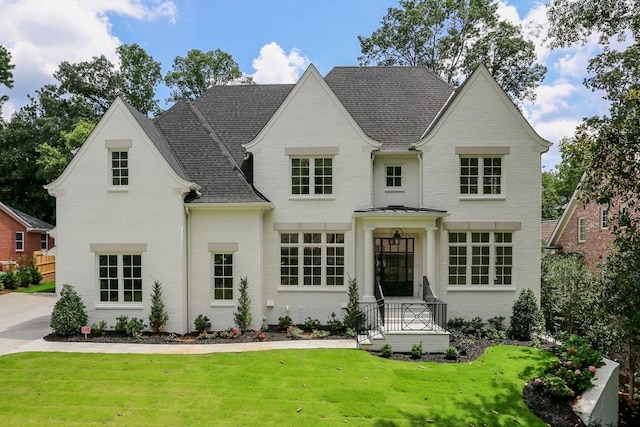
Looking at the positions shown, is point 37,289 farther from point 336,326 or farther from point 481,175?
point 481,175

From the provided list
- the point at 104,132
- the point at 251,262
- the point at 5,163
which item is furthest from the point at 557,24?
the point at 5,163

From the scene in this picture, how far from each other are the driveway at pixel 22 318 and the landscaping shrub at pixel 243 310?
24.7 feet

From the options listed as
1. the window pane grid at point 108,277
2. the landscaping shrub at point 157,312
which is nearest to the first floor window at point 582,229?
the landscaping shrub at point 157,312

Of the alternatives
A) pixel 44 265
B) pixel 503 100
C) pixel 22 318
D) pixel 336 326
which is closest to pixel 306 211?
pixel 336 326

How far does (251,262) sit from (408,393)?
761 centimetres

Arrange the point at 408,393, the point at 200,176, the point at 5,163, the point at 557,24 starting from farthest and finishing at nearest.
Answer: the point at 5,163 < the point at 200,176 < the point at 557,24 < the point at 408,393

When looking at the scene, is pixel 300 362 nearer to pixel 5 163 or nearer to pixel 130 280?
pixel 130 280

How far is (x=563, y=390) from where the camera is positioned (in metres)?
9.70

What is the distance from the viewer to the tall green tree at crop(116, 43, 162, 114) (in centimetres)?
3775

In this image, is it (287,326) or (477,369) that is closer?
(477,369)

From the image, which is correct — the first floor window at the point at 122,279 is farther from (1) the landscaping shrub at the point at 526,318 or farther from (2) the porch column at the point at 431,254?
(1) the landscaping shrub at the point at 526,318

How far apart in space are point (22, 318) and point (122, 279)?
7368 mm

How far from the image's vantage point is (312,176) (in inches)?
602

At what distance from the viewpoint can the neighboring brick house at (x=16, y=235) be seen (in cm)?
2989
